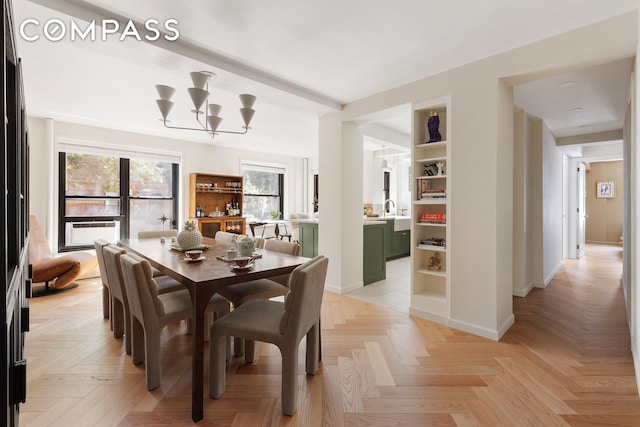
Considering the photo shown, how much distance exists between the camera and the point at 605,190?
27.3 ft

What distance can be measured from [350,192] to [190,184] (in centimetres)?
358

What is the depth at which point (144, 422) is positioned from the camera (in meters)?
1.61

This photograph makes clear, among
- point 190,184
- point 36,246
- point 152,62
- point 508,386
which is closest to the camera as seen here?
point 508,386

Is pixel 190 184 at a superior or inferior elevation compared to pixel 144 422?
superior

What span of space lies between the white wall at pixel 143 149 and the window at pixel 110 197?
0.81 feet

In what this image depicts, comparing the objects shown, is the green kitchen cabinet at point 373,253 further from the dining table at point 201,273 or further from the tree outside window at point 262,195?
the tree outside window at point 262,195

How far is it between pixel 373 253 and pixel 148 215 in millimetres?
4180

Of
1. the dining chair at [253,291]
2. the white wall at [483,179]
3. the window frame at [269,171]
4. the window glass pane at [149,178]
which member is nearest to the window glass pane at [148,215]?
the window glass pane at [149,178]

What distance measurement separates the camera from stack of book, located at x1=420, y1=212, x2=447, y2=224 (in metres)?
3.06

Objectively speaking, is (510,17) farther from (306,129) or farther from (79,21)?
(306,129)

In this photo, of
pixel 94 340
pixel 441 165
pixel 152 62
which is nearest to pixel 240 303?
pixel 94 340

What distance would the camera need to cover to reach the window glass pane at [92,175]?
4852 mm

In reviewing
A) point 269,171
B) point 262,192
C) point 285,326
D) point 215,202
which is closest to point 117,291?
point 285,326

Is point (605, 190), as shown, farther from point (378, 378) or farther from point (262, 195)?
point (378, 378)
